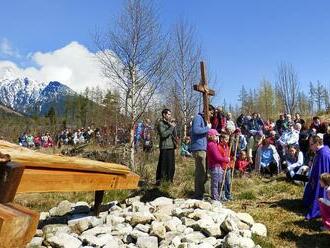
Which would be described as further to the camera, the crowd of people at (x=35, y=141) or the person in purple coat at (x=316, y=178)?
the crowd of people at (x=35, y=141)

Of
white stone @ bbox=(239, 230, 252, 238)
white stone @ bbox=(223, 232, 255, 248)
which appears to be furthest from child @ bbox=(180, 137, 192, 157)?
white stone @ bbox=(223, 232, 255, 248)

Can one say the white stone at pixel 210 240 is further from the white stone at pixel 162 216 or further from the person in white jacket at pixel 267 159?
the person in white jacket at pixel 267 159

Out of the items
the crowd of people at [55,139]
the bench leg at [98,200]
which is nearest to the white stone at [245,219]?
the bench leg at [98,200]

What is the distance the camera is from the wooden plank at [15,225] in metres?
1.36

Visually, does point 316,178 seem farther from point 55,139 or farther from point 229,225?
point 55,139

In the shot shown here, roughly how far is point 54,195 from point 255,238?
5823mm

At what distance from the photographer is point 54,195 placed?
1124 cm

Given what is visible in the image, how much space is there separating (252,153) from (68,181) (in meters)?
9.45

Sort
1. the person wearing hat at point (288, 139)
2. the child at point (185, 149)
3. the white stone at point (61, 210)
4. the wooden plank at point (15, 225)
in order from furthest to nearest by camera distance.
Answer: the child at point (185, 149)
the person wearing hat at point (288, 139)
the white stone at point (61, 210)
the wooden plank at point (15, 225)

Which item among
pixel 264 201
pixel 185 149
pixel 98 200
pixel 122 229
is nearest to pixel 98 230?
pixel 122 229

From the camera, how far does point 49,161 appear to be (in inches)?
196

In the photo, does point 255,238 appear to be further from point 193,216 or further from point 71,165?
point 71,165

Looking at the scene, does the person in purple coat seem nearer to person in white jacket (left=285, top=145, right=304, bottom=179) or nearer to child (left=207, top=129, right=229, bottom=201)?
child (left=207, top=129, right=229, bottom=201)

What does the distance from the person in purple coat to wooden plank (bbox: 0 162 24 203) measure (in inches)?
294
